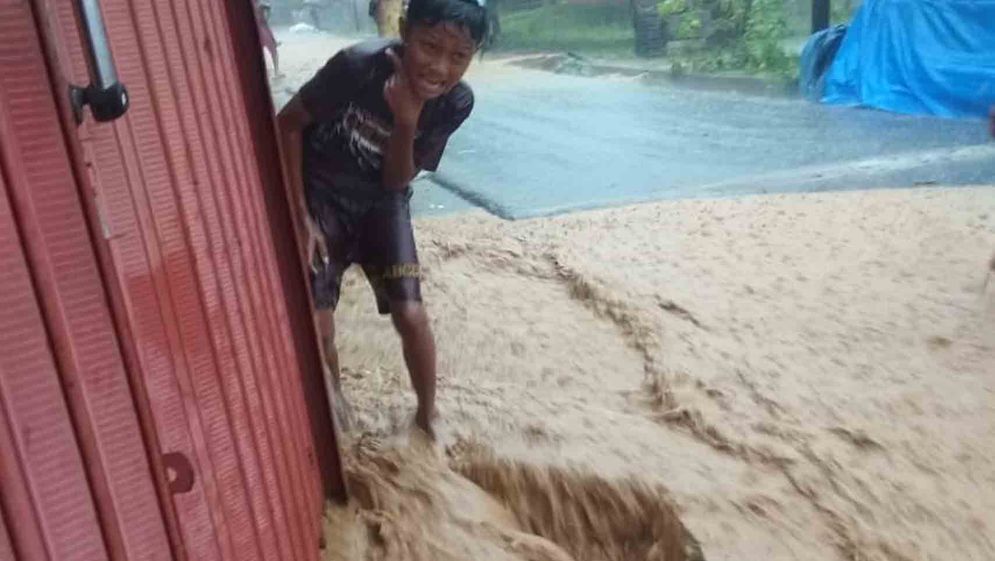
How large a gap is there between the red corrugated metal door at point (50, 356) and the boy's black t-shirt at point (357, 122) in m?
1.87

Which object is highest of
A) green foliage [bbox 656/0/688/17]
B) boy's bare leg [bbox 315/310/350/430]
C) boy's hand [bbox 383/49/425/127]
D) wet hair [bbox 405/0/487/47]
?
wet hair [bbox 405/0/487/47]

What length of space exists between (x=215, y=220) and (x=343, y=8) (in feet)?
97.9

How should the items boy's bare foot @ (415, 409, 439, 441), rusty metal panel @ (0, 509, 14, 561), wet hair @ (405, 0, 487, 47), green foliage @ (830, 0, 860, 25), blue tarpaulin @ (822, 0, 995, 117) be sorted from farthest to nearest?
green foliage @ (830, 0, 860, 25) → blue tarpaulin @ (822, 0, 995, 117) → boy's bare foot @ (415, 409, 439, 441) → wet hair @ (405, 0, 487, 47) → rusty metal panel @ (0, 509, 14, 561)

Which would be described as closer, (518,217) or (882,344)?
(882,344)

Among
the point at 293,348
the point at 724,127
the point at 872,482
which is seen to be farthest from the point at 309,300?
the point at 724,127

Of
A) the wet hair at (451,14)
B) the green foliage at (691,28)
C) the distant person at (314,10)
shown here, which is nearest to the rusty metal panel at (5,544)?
the wet hair at (451,14)

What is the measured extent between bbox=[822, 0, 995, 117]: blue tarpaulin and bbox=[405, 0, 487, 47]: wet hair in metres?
8.40

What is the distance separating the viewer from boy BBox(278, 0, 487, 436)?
113 inches

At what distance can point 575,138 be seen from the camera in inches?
394

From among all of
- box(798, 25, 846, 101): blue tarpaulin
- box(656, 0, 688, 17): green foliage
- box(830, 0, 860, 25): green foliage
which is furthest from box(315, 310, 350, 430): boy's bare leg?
box(830, 0, 860, 25): green foliage

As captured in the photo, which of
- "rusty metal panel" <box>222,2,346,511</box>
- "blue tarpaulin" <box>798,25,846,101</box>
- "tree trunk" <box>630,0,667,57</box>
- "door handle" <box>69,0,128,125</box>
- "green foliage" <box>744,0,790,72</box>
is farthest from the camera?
"tree trunk" <box>630,0,667,57</box>

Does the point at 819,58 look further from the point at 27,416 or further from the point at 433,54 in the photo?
the point at 27,416

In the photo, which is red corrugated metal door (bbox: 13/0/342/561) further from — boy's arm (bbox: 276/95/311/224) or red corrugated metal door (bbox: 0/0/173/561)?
boy's arm (bbox: 276/95/311/224)

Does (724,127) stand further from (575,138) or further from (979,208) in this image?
(979,208)
